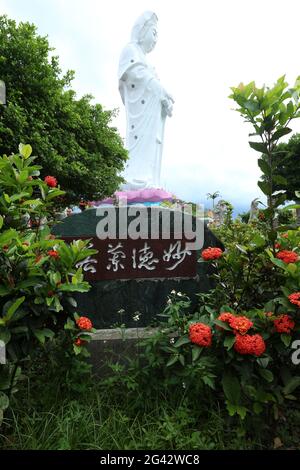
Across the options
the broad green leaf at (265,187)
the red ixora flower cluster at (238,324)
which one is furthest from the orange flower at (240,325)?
the broad green leaf at (265,187)

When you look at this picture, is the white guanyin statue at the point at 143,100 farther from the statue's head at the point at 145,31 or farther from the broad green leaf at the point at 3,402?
the broad green leaf at the point at 3,402

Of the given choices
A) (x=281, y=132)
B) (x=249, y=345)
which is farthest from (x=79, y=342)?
(x=281, y=132)

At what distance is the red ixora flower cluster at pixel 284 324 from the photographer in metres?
1.71

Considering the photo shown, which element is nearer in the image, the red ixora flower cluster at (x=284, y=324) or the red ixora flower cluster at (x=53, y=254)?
the red ixora flower cluster at (x=284, y=324)

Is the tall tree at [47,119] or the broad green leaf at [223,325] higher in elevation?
the tall tree at [47,119]

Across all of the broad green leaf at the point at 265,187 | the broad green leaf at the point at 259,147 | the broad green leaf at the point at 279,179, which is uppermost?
the broad green leaf at the point at 259,147

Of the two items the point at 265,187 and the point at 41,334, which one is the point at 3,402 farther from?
the point at 265,187

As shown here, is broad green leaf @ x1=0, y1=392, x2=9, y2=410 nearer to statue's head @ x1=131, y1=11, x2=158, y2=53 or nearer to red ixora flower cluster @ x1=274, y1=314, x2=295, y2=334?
red ixora flower cluster @ x1=274, y1=314, x2=295, y2=334

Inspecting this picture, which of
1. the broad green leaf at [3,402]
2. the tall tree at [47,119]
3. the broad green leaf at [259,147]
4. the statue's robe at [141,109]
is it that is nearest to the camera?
the broad green leaf at [3,402]

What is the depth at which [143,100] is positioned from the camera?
10352 mm

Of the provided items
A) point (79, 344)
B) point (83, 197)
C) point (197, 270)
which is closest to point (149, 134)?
point (83, 197)

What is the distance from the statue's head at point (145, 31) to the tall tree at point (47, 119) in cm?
294

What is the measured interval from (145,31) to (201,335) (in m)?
10.7
